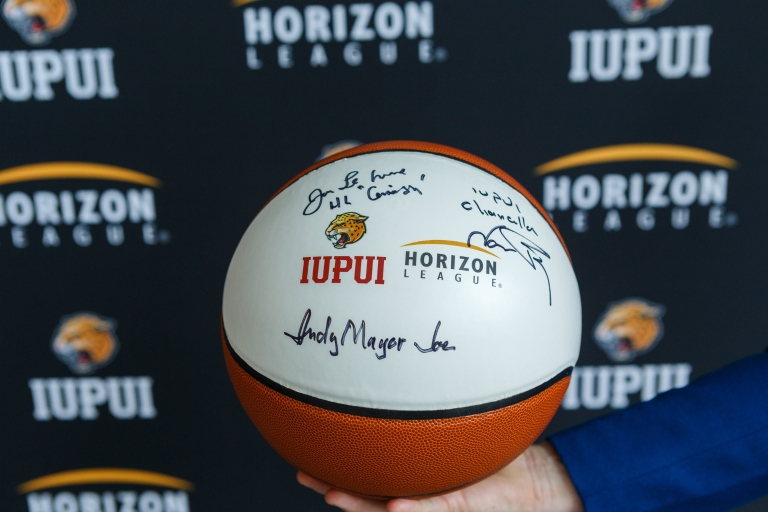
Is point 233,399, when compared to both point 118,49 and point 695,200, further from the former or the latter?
point 695,200

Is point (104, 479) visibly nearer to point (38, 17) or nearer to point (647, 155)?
point (38, 17)

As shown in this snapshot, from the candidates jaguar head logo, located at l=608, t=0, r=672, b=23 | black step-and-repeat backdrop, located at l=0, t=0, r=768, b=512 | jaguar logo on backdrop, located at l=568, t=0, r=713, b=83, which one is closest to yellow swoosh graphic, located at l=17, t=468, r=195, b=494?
black step-and-repeat backdrop, located at l=0, t=0, r=768, b=512

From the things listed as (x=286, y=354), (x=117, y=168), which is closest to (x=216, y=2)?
(x=117, y=168)

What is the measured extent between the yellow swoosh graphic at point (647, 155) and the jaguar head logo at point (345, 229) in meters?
0.67

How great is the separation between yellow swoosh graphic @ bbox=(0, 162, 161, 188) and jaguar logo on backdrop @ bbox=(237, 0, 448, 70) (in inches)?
12.9

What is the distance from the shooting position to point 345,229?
0.61 m

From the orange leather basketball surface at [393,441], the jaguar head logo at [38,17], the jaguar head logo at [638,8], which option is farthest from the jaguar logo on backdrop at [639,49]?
the jaguar head logo at [38,17]

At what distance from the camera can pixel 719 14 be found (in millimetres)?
1071

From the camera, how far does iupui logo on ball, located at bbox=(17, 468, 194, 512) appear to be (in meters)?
1.42

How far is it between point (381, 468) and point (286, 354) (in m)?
0.16
